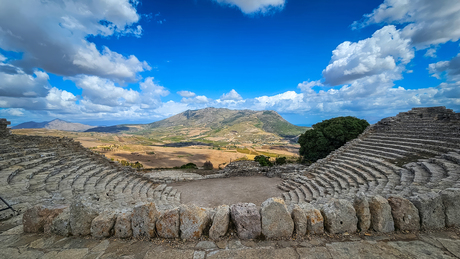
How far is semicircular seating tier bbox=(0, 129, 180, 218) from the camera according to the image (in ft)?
21.0

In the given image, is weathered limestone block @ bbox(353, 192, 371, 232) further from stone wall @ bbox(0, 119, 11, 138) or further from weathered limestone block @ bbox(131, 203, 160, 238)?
stone wall @ bbox(0, 119, 11, 138)

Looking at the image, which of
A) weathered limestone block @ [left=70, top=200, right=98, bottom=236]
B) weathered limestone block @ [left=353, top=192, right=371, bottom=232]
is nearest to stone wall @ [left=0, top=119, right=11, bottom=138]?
weathered limestone block @ [left=70, top=200, right=98, bottom=236]

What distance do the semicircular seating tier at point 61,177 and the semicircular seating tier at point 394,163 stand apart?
9.04 meters

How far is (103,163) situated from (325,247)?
634 inches

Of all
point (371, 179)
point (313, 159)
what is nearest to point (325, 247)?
point (371, 179)

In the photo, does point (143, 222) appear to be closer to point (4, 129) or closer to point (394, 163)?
point (394, 163)

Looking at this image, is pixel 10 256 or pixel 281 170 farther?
pixel 281 170

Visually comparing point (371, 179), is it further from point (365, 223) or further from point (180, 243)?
point (180, 243)

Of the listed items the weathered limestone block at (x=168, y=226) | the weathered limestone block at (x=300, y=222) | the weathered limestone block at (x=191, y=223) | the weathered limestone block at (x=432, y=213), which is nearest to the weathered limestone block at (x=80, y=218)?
the weathered limestone block at (x=168, y=226)

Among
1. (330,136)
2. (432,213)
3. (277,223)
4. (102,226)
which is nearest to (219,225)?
(277,223)

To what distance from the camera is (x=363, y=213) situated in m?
3.60

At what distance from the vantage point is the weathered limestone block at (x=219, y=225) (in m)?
3.49

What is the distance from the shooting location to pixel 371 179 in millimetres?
9820

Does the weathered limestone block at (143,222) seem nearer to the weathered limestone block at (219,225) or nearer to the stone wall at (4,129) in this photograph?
the weathered limestone block at (219,225)
